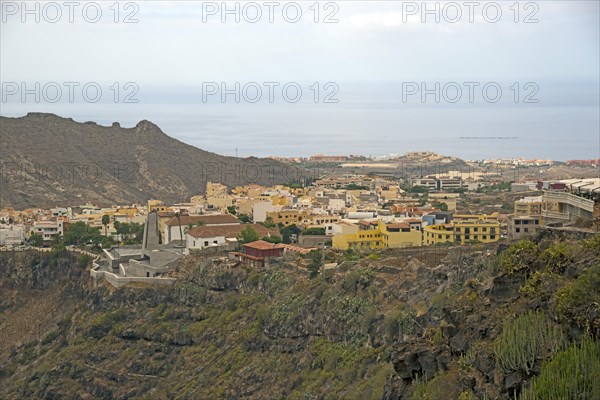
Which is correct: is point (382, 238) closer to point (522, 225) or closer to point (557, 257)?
point (522, 225)

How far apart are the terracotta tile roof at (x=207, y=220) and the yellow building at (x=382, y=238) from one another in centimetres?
678

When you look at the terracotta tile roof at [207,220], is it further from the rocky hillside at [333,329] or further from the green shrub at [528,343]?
the green shrub at [528,343]

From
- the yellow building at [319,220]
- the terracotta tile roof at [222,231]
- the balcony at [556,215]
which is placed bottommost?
the terracotta tile roof at [222,231]

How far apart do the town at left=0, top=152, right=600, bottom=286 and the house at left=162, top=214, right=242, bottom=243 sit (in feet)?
0.12

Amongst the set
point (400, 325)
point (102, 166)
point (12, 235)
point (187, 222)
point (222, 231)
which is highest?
point (102, 166)

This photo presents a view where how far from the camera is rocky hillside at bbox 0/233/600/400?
1390 cm

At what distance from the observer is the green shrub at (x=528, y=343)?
1355 cm

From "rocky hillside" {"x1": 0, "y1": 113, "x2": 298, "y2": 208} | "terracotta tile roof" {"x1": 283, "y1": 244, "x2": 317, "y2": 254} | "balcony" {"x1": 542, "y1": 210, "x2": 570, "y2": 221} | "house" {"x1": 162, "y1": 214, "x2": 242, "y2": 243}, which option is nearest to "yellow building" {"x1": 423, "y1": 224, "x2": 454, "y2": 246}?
"terracotta tile roof" {"x1": 283, "y1": 244, "x2": 317, "y2": 254}

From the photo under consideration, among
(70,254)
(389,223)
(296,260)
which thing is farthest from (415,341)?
(70,254)

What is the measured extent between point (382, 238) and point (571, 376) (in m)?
26.6

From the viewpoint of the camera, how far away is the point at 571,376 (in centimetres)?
1282

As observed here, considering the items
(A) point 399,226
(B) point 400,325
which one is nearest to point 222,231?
(A) point 399,226

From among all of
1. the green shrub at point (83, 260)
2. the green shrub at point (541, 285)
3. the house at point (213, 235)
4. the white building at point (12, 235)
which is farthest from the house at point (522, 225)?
the white building at point (12, 235)

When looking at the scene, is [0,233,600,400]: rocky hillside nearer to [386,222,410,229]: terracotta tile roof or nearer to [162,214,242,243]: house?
[162,214,242,243]: house
